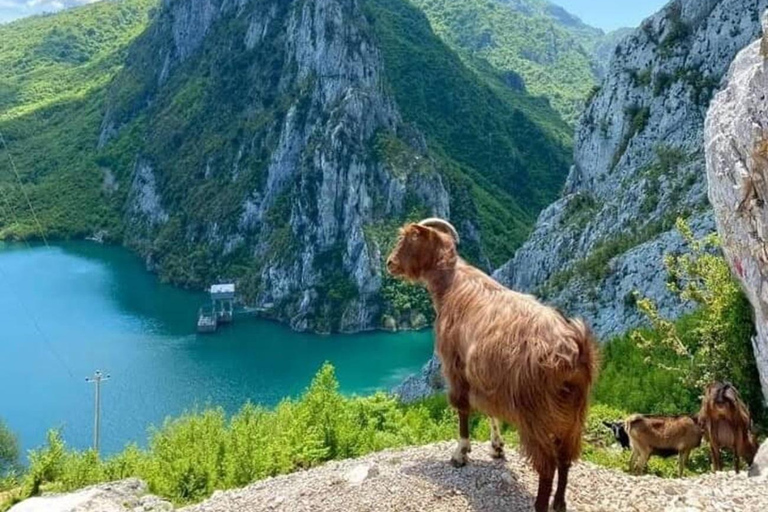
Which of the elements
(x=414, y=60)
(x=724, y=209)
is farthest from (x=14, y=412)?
(x=414, y=60)

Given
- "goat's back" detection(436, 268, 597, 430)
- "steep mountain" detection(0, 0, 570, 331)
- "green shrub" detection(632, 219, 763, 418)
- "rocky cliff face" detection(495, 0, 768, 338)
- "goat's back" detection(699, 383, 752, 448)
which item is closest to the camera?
"goat's back" detection(436, 268, 597, 430)

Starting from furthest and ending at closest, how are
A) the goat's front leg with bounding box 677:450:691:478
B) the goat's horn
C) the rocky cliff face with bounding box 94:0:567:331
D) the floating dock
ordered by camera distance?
the rocky cliff face with bounding box 94:0:567:331 → the floating dock → the goat's front leg with bounding box 677:450:691:478 → the goat's horn

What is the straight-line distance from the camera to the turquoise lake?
208 ft

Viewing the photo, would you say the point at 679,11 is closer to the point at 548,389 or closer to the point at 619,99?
the point at 619,99

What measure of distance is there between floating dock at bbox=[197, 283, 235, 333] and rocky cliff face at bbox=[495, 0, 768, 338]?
43318 mm

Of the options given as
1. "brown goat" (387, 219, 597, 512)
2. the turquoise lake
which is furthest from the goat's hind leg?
the turquoise lake

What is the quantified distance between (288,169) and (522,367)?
396 ft

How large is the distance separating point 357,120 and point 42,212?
6426 centimetres

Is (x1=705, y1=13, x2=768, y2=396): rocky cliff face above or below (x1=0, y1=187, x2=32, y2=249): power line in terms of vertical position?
above

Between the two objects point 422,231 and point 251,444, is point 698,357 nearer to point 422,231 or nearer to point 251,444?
point 422,231

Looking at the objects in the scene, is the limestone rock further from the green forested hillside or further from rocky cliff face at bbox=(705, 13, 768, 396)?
the green forested hillside

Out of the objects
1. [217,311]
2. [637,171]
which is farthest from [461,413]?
[217,311]

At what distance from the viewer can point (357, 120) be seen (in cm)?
11719

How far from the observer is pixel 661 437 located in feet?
29.3
